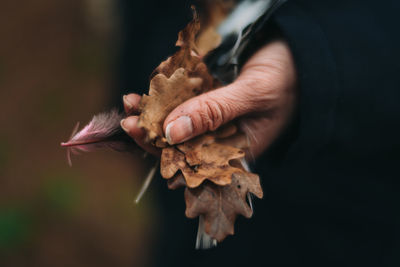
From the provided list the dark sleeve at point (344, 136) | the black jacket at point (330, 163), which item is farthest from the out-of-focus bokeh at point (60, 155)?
the dark sleeve at point (344, 136)

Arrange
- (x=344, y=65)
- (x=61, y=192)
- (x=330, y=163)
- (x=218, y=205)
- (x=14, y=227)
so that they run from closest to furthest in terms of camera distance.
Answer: (x=218, y=205) → (x=344, y=65) → (x=330, y=163) → (x=14, y=227) → (x=61, y=192)

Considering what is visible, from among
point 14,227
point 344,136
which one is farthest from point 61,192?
point 344,136

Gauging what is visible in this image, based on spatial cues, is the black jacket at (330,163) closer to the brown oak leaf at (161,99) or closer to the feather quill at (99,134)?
the brown oak leaf at (161,99)

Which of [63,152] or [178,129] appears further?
[63,152]

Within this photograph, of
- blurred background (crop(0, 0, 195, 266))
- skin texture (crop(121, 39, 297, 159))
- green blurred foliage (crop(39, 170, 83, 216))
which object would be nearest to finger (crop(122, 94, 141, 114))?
skin texture (crop(121, 39, 297, 159))

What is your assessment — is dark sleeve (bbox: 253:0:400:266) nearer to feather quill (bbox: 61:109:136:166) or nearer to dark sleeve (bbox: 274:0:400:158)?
dark sleeve (bbox: 274:0:400:158)

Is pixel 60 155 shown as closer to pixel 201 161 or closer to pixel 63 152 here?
pixel 63 152

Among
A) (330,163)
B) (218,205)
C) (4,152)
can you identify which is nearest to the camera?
(218,205)

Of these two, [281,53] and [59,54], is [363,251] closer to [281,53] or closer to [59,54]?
[281,53]
